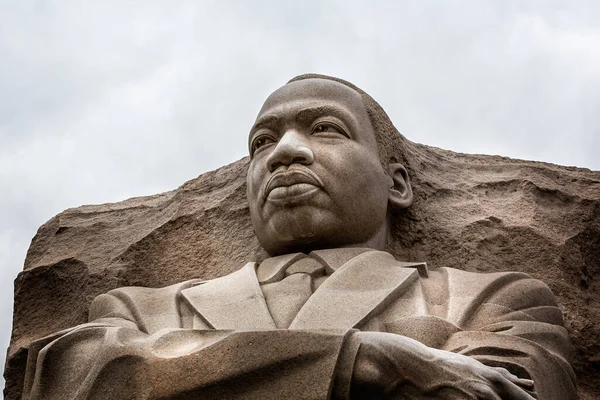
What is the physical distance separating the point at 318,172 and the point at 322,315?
110 cm

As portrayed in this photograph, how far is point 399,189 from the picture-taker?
7113 millimetres

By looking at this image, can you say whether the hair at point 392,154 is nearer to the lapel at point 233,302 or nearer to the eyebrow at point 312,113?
the eyebrow at point 312,113

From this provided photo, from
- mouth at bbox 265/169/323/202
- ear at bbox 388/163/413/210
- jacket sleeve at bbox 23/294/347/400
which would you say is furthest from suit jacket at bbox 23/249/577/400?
ear at bbox 388/163/413/210

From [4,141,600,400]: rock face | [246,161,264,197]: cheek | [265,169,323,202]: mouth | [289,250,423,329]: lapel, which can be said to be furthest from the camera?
[4,141,600,400]: rock face

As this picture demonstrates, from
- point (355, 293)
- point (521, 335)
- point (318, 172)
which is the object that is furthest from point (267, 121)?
point (521, 335)

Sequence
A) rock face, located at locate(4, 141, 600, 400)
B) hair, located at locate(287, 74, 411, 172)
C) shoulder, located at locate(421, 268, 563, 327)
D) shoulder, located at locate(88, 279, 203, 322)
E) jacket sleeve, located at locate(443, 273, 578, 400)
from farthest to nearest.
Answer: hair, located at locate(287, 74, 411, 172), rock face, located at locate(4, 141, 600, 400), shoulder, located at locate(88, 279, 203, 322), shoulder, located at locate(421, 268, 563, 327), jacket sleeve, located at locate(443, 273, 578, 400)

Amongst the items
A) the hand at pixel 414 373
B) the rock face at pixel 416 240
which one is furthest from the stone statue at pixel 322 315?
the rock face at pixel 416 240

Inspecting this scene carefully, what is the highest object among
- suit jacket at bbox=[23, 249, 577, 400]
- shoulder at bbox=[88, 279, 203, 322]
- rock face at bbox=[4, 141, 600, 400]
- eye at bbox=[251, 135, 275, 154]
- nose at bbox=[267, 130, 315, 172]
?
eye at bbox=[251, 135, 275, 154]

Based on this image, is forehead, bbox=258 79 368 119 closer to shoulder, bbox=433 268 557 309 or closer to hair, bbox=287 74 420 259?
A: hair, bbox=287 74 420 259

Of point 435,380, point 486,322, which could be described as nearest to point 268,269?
point 486,322

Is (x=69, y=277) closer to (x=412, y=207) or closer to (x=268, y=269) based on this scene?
(x=268, y=269)

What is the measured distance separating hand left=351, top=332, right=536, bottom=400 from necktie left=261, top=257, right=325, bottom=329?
35.0 inches

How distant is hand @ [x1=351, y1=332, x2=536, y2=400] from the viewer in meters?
4.77

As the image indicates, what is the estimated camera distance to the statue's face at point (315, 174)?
639cm
